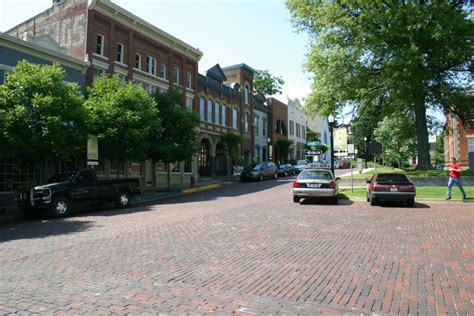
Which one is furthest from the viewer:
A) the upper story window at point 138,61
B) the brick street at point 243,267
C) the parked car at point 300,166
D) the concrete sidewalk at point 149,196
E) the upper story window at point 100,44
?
the parked car at point 300,166

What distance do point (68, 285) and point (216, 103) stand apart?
3413 centimetres

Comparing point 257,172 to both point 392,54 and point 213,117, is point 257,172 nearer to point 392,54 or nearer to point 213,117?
point 213,117

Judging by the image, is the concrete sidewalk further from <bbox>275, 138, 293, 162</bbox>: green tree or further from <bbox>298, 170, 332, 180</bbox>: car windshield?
<bbox>275, 138, 293, 162</bbox>: green tree

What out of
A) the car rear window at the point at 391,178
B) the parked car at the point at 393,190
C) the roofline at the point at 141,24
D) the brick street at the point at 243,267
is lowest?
the brick street at the point at 243,267

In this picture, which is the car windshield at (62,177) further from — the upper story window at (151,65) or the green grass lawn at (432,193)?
the upper story window at (151,65)

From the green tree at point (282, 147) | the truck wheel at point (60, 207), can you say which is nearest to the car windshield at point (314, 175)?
the truck wheel at point (60, 207)

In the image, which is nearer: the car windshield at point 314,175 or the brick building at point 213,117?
the car windshield at point 314,175

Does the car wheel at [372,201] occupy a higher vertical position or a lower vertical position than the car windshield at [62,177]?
lower

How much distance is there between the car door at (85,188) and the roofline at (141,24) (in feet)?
45.1

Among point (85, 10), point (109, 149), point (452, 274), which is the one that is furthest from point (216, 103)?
point (452, 274)

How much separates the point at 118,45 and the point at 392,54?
1792cm

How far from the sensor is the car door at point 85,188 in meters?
15.9

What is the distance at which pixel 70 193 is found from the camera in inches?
615

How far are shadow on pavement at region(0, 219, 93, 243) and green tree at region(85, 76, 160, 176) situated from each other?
6.23 meters
